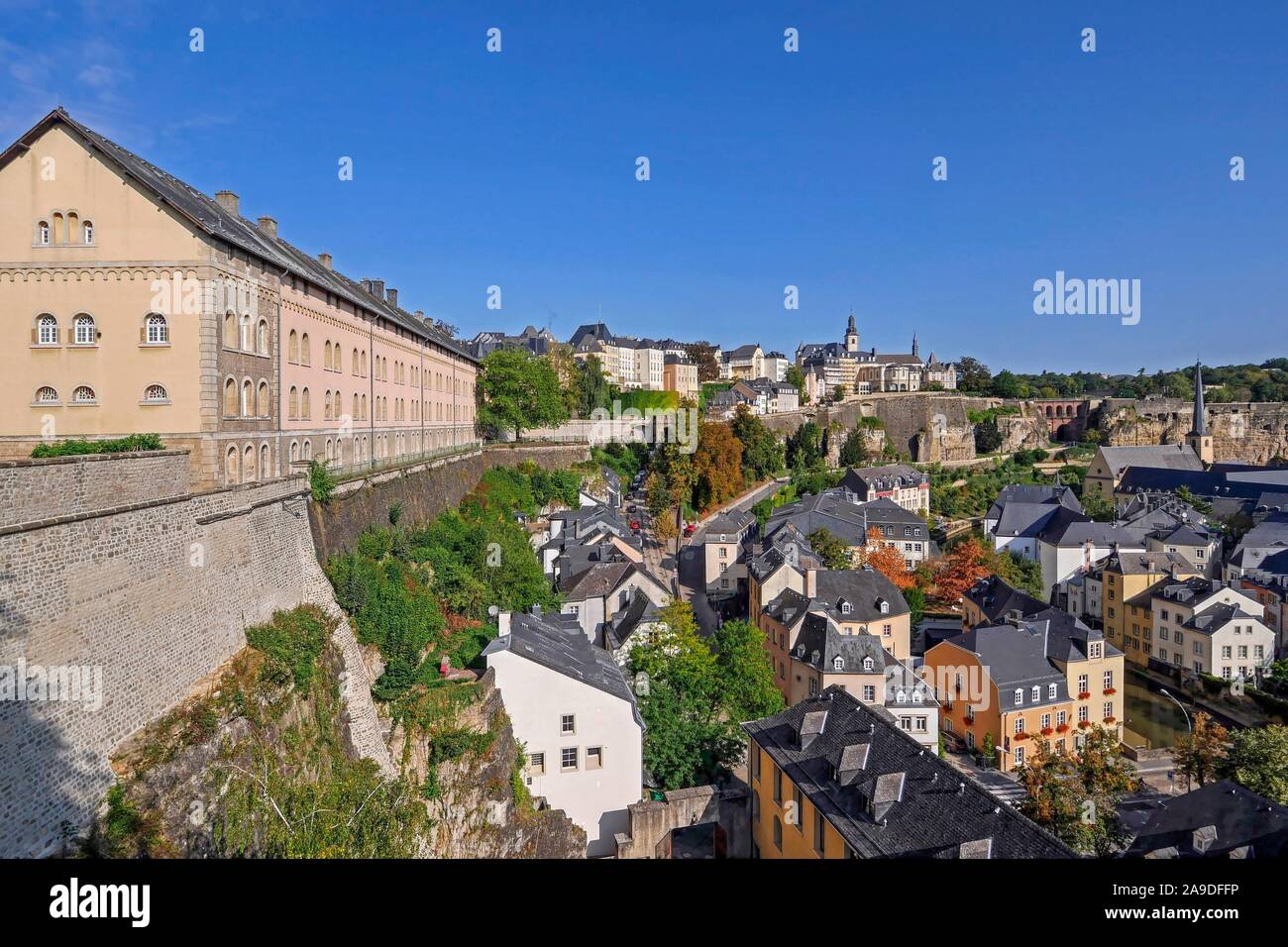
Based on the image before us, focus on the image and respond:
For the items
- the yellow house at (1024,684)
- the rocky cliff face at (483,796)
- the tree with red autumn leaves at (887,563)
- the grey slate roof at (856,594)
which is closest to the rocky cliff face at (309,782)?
the rocky cliff face at (483,796)

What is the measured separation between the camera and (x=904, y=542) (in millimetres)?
53594

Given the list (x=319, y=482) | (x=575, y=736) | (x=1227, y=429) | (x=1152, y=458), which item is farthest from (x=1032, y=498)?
(x=319, y=482)

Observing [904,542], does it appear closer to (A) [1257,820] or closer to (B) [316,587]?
(A) [1257,820]

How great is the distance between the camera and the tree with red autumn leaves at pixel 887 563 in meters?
46.8

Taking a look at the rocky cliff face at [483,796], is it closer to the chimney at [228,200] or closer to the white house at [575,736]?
the white house at [575,736]

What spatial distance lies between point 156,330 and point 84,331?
1473mm

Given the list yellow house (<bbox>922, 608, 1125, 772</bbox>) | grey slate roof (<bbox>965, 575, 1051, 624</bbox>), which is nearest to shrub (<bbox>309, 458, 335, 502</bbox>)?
yellow house (<bbox>922, 608, 1125, 772</bbox>)

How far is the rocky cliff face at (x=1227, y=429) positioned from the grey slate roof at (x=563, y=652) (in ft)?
302

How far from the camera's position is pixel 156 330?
51.8 feet

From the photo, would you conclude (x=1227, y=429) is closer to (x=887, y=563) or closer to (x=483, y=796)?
(x=887, y=563)

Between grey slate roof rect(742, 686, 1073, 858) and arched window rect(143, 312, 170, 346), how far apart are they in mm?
14856

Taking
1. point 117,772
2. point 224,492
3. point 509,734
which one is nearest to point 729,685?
point 509,734
